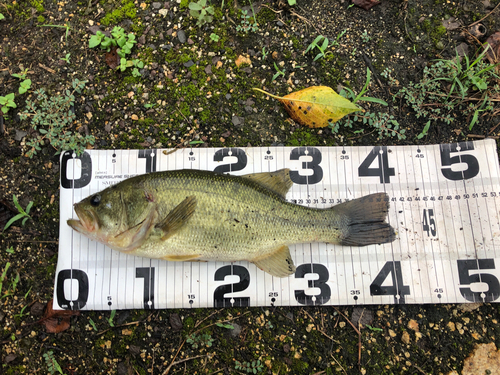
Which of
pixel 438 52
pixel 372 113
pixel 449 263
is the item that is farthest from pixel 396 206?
pixel 438 52

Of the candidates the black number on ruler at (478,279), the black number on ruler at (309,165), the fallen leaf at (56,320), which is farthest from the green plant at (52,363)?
the black number on ruler at (478,279)

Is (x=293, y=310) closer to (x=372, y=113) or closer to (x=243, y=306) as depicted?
(x=243, y=306)

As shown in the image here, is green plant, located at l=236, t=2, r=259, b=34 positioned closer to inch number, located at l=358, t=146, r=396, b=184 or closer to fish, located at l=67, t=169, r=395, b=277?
fish, located at l=67, t=169, r=395, b=277

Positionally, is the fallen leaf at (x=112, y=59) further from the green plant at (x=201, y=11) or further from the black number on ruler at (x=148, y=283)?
the black number on ruler at (x=148, y=283)

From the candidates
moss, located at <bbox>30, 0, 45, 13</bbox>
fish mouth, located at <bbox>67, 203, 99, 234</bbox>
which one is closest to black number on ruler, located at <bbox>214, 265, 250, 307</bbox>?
fish mouth, located at <bbox>67, 203, 99, 234</bbox>

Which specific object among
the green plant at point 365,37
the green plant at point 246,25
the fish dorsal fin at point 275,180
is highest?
the green plant at point 246,25

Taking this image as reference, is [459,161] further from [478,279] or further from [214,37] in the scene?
[214,37]

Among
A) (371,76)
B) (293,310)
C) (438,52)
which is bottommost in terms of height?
(293,310)
